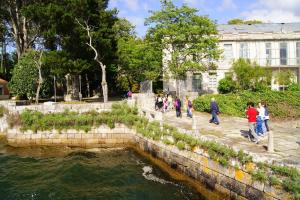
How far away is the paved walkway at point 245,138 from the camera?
1183cm

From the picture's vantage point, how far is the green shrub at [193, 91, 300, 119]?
2376 centimetres

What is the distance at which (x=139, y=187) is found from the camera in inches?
555

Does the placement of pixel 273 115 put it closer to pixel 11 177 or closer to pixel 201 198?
pixel 201 198

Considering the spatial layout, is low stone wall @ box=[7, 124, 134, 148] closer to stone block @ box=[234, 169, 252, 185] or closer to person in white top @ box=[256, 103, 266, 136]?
person in white top @ box=[256, 103, 266, 136]

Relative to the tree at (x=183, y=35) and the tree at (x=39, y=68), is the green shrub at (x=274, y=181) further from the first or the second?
the tree at (x=39, y=68)

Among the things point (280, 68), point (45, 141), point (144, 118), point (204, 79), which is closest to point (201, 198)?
point (144, 118)

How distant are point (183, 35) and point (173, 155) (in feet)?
48.5

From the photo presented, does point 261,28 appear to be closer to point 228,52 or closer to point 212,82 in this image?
point 228,52

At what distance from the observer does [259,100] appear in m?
24.5

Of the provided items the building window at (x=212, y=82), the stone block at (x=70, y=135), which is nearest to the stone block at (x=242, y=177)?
the stone block at (x=70, y=135)

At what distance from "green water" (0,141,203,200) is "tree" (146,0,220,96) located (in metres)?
11.3

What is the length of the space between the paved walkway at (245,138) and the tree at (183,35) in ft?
20.1

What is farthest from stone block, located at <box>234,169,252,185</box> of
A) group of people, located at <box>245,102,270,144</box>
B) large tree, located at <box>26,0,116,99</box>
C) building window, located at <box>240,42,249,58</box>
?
building window, located at <box>240,42,249,58</box>

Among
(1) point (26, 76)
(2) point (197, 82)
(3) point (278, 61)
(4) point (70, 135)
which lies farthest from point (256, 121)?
(1) point (26, 76)
